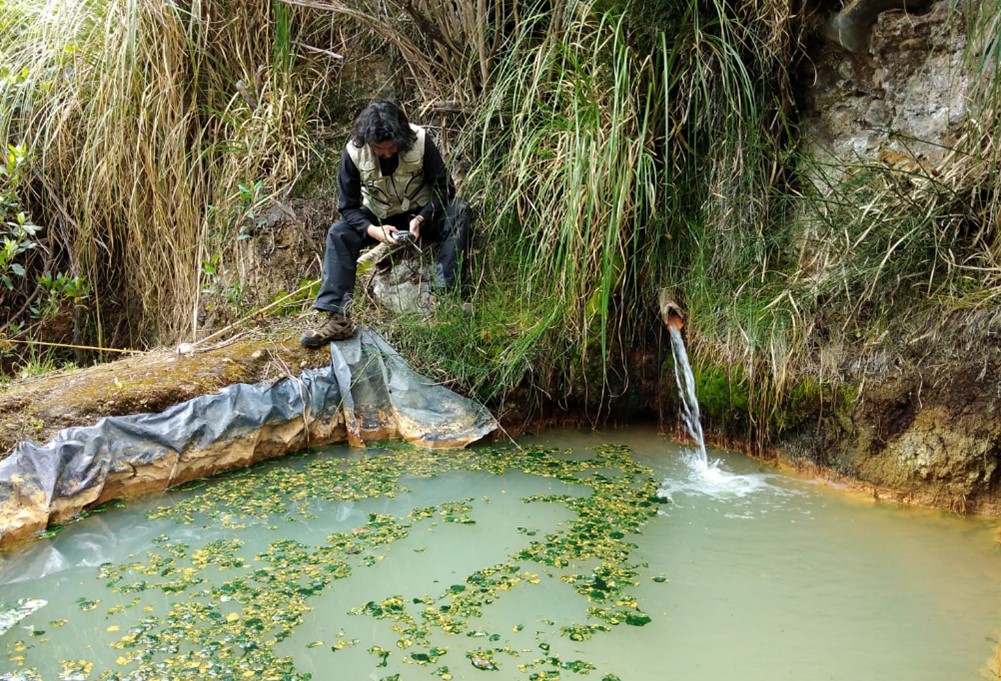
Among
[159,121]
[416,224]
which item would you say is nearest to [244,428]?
[416,224]

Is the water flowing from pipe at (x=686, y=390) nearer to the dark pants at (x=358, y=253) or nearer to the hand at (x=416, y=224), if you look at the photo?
the dark pants at (x=358, y=253)

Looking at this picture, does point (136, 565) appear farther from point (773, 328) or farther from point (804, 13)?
point (804, 13)

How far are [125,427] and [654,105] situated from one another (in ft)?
7.27

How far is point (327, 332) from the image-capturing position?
11.3 ft

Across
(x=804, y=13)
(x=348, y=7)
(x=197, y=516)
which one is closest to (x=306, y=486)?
(x=197, y=516)

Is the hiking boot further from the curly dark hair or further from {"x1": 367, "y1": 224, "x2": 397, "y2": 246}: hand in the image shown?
the curly dark hair

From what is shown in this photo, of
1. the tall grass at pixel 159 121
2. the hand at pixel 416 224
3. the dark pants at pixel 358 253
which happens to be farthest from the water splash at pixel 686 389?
the tall grass at pixel 159 121

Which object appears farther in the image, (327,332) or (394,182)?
(394,182)

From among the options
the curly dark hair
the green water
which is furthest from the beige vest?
the green water

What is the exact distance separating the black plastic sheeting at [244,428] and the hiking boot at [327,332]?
0.17ft

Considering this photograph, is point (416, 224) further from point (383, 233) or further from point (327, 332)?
point (327, 332)

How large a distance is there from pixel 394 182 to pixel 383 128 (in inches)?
13.1

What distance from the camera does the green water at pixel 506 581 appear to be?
1981mm

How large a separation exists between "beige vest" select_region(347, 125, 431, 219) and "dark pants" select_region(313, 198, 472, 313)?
0.20 feet
